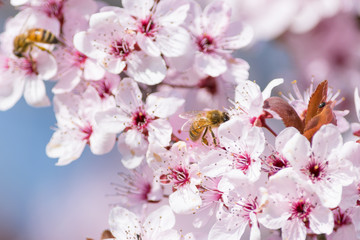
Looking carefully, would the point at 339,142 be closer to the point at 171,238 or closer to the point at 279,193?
the point at 279,193

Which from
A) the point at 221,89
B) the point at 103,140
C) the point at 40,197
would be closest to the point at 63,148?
the point at 103,140

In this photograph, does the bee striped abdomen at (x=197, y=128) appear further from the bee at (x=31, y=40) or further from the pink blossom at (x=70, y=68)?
the bee at (x=31, y=40)

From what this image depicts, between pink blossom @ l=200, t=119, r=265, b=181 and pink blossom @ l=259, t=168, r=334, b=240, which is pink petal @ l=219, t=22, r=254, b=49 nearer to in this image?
pink blossom @ l=200, t=119, r=265, b=181

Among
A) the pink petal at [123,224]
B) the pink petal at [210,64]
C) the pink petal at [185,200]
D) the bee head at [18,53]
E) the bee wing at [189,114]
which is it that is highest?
the pink petal at [210,64]

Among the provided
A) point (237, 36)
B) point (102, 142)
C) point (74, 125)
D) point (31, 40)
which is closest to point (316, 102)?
point (237, 36)

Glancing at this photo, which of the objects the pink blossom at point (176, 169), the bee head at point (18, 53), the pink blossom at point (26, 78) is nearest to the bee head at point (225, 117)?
the pink blossom at point (176, 169)

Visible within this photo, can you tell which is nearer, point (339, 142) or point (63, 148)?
point (339, 142)

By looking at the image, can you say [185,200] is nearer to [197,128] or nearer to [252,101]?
[197,128]
